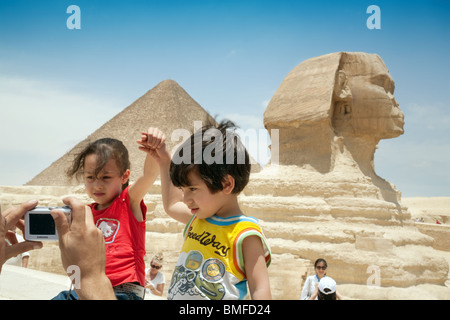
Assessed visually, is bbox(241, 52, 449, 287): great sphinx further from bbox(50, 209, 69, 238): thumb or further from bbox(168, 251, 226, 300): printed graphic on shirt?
bbox(50, 209, 69, 238): thumb

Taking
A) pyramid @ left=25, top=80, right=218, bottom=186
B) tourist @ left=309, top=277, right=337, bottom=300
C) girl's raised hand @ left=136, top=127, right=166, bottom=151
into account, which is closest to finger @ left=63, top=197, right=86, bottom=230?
girl's raised hand @ left=136, top=127, right=166, bottom=151

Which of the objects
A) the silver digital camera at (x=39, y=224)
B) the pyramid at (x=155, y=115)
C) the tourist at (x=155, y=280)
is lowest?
the tourist at (x=155, y=280)

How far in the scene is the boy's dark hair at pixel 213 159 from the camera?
1.61m

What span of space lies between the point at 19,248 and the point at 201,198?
25.8 inches

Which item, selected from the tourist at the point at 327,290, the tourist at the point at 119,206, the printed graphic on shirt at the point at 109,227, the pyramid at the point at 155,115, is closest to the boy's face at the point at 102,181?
the tourist at the point at 119,206

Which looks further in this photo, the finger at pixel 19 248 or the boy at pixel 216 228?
the boy at pixel 216 228

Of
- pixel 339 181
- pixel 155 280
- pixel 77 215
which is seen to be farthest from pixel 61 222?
pixel 339 181

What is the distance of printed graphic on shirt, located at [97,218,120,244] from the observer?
199 centimetres

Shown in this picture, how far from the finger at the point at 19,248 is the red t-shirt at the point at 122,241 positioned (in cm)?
59

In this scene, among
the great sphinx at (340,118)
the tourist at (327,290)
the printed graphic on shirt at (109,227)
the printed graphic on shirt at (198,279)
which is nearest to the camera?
the printed graphic on shirt at (198,279)

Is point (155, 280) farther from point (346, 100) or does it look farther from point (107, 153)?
point (346, 100)

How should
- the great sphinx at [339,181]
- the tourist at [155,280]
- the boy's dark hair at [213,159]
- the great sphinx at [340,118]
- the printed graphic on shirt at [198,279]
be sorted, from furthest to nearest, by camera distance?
the great sphinx at [340,118] → the great sphinx at [339,181] → the tourist at [155,280] → the boy's dark hair at [213,159] → the printed graphic on shirt at [198,279]

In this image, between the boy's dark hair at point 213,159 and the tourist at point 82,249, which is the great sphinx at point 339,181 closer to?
the boy's dark hair at point 213,159
